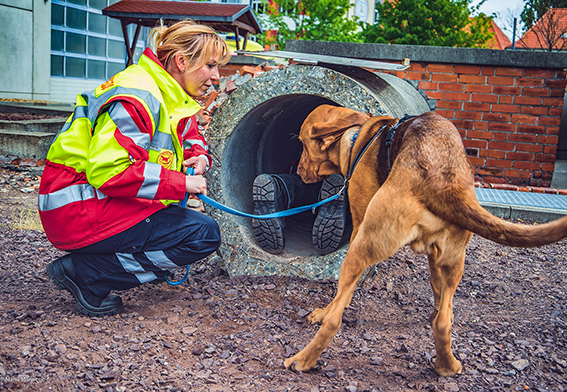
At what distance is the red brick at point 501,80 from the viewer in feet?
20.4

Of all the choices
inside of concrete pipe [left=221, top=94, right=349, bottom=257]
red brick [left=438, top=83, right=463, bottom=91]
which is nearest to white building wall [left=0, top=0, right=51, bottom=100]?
inside of concrete pipe [left=221, top=94, right=349, bottom=257]

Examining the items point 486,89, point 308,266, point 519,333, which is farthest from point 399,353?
point 486,89

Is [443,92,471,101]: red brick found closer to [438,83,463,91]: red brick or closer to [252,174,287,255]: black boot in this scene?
[438,83,463,91]: red brick

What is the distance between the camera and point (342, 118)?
3.35 meters

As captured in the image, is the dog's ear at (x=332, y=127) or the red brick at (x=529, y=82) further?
the red brick at (x=529, y=82)

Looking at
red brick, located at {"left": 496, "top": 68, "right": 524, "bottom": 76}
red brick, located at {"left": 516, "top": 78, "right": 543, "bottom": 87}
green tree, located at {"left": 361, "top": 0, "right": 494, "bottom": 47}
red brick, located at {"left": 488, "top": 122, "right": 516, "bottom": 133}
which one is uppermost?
green tree, located at {"left": 361, "top": 0, "right": 494, "bottom": 47}

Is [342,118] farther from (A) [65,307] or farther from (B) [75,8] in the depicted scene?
(B) [75,8]

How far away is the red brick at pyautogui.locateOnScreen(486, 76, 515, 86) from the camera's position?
623 cm

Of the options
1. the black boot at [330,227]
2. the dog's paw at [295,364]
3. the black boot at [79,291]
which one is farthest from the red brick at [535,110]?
the black boot at [79,291]

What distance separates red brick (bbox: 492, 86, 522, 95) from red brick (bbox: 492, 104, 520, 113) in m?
0.17

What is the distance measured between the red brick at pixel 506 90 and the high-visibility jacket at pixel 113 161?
5.02 metres

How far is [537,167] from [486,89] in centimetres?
132

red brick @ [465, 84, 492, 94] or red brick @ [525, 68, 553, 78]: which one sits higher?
red brick @ [525, 68, 553, 78]

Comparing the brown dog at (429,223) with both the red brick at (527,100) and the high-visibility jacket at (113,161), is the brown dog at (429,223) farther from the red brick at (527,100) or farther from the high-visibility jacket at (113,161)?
the red brick at (527,100)
